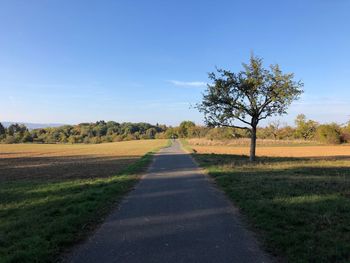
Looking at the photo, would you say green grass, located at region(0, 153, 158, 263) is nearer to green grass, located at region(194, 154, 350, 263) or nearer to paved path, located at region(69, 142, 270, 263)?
paved path, located at region(69, 142, 270, 263)

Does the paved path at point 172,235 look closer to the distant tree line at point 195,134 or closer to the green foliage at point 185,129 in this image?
the distant tree line at point 195,134

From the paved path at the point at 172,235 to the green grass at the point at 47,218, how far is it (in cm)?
50

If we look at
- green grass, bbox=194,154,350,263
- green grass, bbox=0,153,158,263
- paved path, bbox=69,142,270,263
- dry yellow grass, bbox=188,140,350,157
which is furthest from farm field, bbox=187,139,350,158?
paved path, bbox=69,142,270,263

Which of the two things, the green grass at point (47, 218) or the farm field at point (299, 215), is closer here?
the farm field at point (299, 215)

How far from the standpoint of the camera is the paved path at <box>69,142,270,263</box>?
5.83m

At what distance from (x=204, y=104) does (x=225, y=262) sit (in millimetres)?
23374

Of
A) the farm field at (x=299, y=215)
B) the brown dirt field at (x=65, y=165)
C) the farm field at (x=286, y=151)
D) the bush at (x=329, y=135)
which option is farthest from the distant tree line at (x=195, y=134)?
the farm field at (x=299, y=215)

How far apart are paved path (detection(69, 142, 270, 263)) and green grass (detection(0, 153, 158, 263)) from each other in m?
0.50

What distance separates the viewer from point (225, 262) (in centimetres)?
550

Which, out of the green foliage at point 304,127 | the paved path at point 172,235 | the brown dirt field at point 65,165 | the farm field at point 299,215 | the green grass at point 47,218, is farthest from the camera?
the green foliage at point 304,127

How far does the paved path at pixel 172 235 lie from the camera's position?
19.1 feet

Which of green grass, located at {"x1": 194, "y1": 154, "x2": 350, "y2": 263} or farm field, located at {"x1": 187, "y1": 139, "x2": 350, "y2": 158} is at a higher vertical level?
farm field, located at {"x1": 187, "y1": 139, "x2": 350, "y2": 158}

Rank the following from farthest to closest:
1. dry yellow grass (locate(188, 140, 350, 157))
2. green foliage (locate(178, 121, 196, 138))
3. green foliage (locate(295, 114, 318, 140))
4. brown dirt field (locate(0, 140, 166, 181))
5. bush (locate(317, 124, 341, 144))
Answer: green foliage (locate(178, 121, 196, 138)) → green foliage (locate(295, 114, 318, 140)) → bush (locate(317, 124, 341, 144)) → dry yellow grass (locate(188, 140, 350, 157)) → brown dirt field (locate(0, 140, 166, 181))

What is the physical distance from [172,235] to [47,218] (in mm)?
3749
